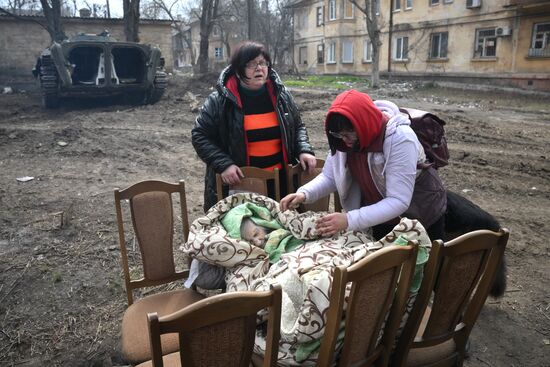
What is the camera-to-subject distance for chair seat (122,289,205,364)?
6.98ft

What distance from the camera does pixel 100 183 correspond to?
255 inches

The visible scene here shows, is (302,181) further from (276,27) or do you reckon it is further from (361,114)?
(276,27)

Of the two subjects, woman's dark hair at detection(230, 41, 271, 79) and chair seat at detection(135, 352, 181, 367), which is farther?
woman's dark hair at detection(230, 41, 271, 79)

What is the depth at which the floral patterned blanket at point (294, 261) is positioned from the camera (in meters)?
1.68

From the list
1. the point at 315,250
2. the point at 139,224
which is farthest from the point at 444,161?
the point at 139,224

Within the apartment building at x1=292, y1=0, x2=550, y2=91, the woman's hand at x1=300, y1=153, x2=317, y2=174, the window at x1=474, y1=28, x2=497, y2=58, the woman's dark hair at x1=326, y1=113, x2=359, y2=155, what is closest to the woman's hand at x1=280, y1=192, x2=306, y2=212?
the woman's dark hair at x1=326, y1=113, x2=359, y2=155

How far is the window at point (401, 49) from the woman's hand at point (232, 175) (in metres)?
24.8

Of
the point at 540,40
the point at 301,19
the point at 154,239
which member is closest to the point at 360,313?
the point at 154,239

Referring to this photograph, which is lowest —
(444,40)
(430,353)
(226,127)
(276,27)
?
(430,353)

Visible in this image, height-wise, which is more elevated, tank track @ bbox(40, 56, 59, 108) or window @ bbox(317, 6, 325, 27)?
window @ bbox(317, 6, 325, 27)

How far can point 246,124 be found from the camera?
3.01 m

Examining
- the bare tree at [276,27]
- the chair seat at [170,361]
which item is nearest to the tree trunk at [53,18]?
the bare tree at [276,27]

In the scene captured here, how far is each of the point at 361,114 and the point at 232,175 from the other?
1.18 metres

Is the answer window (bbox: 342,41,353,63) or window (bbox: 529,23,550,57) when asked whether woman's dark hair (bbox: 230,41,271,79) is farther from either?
window (bbox: 342,41,353,63)
